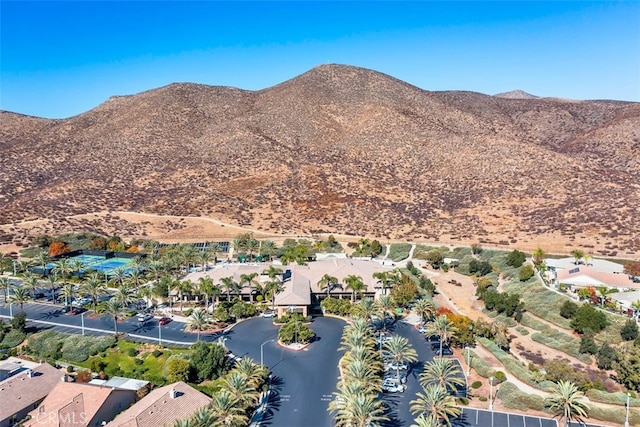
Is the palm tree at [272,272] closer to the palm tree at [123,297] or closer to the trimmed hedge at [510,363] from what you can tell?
the palm tree at [123,297]

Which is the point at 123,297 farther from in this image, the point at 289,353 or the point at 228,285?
the point at 289,353

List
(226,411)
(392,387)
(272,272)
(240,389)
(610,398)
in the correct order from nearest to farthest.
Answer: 1. (226,411)
2. (240,389)
3. (610,398)
4. (392,387)
5. (272,272)

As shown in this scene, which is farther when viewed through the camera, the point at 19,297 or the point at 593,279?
the point at 593,279

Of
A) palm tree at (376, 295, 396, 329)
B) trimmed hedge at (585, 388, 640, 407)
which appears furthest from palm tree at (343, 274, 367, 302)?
trimmed hedge at (585, 388, 640, 407)

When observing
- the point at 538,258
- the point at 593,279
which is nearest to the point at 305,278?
the point at 538,258

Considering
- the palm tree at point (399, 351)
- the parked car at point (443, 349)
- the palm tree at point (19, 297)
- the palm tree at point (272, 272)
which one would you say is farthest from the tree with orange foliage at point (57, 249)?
→ the parked car at point (443, 349)

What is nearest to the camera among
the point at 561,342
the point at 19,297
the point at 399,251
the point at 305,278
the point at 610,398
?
the point at 610,398

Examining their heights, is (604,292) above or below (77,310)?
above
